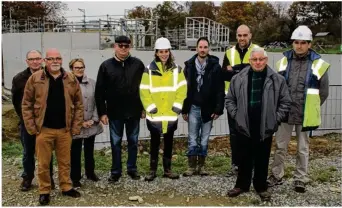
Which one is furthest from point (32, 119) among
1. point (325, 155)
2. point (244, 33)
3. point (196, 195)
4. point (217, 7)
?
point (217, 7)

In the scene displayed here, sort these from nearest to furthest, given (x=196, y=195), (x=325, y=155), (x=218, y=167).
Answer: (x=196, y=195) < (x=218, y=167) < (x=325, y=155)

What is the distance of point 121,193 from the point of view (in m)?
5.32

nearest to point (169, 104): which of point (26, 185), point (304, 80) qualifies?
point (304, 80)

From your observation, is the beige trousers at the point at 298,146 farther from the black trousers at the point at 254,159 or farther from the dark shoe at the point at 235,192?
the dark shoe at the point at 235,192

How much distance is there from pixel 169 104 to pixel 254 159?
1365 mm

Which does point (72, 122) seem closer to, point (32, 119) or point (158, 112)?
point (32, 119)

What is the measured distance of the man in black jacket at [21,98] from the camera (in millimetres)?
5086

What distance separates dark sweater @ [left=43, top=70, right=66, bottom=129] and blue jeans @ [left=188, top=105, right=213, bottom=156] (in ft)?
6.18

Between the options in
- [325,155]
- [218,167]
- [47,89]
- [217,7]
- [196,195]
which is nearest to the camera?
[47,89]

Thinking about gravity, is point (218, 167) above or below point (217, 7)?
below

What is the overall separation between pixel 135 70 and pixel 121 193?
168 cm

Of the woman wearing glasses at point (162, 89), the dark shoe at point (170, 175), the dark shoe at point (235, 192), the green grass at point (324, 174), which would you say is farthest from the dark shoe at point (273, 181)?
the woman wearing glasses at point (162, 89)

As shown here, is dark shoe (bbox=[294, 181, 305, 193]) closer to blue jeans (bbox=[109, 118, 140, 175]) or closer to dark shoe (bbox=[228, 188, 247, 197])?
dark shoe (bbox=[228, 188, 247, 197])

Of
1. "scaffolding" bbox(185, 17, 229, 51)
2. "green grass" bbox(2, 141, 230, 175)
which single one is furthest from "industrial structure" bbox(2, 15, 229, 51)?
"green grass" bbox(2, 141, 230, 175)
